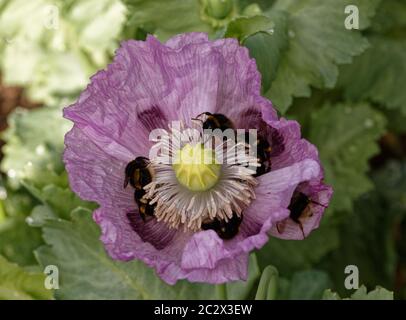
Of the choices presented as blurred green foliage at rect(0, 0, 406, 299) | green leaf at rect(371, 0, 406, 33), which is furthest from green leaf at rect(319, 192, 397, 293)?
green leaf at rect(371, 0, 406, 33)

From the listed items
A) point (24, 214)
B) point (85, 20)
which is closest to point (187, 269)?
point (24, 214)

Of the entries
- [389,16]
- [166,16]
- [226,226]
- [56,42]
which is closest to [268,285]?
[226,226]

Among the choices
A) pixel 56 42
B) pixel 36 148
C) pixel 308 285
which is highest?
pixel 56 42

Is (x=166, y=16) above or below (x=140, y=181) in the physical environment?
above

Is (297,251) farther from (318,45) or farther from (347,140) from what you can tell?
(318,45)

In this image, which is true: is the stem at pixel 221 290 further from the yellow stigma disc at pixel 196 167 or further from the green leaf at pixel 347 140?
the green leaf at pixel 347 140

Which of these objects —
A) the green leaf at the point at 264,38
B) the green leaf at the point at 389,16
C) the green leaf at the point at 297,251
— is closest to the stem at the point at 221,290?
the green leaf at the point at 264,38
